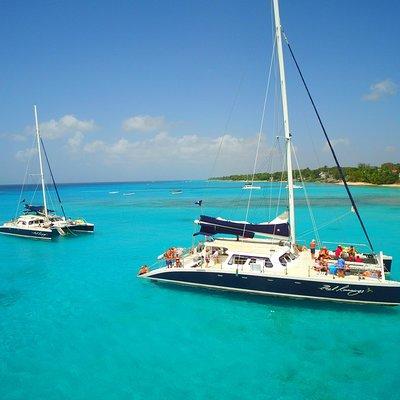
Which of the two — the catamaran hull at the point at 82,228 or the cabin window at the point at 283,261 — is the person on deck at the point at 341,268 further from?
the catamaran hull at the point at 82,228

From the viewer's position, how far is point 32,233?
41.6m

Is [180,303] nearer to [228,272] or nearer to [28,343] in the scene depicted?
[228,272]

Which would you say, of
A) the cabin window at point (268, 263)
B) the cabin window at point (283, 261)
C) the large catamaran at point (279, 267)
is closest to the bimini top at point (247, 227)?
the large catamaran at point (279, 267)

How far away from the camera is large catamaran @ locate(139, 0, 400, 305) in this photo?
58.6 ft

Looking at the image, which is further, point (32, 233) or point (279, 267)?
point (32, 233)

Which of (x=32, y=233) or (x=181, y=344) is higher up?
(x=32, y=233)

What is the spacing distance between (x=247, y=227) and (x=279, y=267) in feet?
14.6

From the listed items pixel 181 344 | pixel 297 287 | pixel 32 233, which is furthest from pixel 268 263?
pixel 32 233

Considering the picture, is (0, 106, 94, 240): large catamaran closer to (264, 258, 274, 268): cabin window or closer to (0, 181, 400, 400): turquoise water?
(0, 181, 400, 400): turquoise water

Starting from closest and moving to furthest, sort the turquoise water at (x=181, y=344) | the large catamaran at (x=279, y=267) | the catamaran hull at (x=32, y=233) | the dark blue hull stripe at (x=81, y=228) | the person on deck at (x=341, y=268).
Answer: the turquoise water at (x=181, y=344) → the large catamaran at (x=279, y=267) → the person on deck at (x=341, y=268) → the catamaran hull at (x=32, y=233) → the dark blue hull stripe at (x=81, y=228)

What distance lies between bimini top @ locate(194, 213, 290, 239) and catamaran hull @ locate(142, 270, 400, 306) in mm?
4196

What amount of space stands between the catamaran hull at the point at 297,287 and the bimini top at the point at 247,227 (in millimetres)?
4196

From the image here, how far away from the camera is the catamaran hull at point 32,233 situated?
40.7m

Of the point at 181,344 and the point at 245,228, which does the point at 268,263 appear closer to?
the point at 245,228
